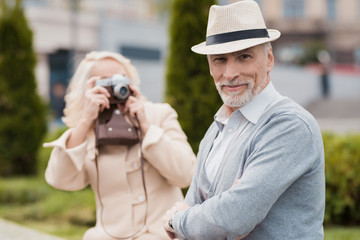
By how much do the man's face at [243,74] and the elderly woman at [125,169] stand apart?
3.19 feet

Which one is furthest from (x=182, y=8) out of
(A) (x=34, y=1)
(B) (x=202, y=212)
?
(A) (x=34, y=1)

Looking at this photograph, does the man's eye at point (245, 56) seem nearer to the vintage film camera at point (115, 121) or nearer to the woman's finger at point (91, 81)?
the vintage film camera at point (115, 121)

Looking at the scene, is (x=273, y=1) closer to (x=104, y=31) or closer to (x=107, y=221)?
(x=104, y=31)

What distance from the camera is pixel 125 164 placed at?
10.2 feet

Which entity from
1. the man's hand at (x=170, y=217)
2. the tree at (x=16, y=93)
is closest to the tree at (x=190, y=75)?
the tree at (x=16, y=93)

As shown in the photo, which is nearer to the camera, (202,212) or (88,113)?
(202,212)

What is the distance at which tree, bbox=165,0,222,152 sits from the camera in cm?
694

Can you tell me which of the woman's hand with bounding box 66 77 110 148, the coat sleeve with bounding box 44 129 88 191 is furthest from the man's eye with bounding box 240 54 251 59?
the coat sleeve with bounding box 44 129 88 191

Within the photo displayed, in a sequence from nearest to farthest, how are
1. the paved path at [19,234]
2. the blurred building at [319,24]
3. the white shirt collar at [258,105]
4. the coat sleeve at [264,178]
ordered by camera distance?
the coat sleeve at [264,178] < the white shirt collar at [258,105] < the paved path at [19,234] < the blurred building at [319,24]

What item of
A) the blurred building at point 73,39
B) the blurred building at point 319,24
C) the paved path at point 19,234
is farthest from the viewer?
the blurred building at point 319,24

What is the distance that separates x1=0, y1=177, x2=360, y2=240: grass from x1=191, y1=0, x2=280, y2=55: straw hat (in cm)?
422

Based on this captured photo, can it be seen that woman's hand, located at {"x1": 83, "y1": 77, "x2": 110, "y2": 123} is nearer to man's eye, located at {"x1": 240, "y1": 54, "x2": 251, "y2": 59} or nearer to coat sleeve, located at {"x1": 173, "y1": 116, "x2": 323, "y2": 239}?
man's eye, located at {"x1": 240, "y1": 54, "x2": 251, "y2": 59}

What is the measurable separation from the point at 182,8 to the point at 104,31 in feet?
80.0

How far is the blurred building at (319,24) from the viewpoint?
4619 cm
